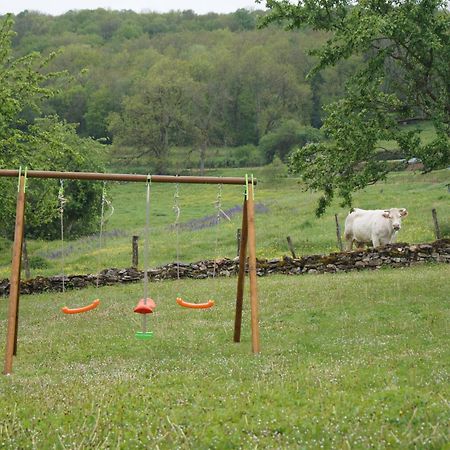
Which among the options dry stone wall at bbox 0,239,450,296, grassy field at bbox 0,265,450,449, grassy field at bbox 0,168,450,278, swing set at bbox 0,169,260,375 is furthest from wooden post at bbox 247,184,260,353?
dry stone wall at bbox 0,239,450,296

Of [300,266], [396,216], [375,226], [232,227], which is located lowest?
[232,227]

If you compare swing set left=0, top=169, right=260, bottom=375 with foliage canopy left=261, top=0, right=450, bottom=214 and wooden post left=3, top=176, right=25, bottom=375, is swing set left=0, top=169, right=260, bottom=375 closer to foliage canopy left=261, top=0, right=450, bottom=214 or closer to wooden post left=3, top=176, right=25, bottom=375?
wooden post left=3, top=176, right=25, bottom=375

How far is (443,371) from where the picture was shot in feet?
34.7

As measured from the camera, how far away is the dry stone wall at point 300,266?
26.0 metres

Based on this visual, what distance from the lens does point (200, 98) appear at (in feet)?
334

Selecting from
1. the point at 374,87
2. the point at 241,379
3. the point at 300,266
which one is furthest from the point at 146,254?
the point at 300,266

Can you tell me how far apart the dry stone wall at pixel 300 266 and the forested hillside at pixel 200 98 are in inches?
1733

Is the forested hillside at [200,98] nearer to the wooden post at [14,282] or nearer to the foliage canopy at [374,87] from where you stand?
the foliage canopy at [374,87]

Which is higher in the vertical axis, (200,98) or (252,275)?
(200,98)

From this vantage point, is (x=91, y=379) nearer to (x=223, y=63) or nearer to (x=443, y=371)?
(x=443, y=371)

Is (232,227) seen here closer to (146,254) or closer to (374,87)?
(374,87)

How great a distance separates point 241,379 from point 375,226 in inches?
759

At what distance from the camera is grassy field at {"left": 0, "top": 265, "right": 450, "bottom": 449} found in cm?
807

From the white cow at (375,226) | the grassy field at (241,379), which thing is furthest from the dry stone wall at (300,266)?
the grassy field at (241,379)
